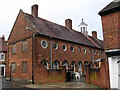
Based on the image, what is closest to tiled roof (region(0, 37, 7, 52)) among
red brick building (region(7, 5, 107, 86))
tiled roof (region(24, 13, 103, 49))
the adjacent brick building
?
red brick building (region(7, 5, 107, 86))

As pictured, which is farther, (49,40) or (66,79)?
(49,40)

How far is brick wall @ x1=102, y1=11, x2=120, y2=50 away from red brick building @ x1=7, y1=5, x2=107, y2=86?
7.15 m

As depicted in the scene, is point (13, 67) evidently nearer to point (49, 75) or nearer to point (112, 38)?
point (49, 75)

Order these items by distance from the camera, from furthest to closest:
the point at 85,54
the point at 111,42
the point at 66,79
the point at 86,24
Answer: the point at 86,24 < the point at 85,54 < the point at 66,79 < the point at 111,42

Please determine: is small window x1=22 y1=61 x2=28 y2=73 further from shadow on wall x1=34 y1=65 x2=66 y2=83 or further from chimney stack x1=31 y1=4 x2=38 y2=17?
chimney stack x1=31 y1=4 x2=38 y2=17

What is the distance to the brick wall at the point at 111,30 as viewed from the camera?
40.9 feet

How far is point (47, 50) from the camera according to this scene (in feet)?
71.5

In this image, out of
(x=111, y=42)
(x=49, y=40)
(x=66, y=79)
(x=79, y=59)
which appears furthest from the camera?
(x=79, y=59)

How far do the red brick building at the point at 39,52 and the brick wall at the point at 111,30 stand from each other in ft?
23.5

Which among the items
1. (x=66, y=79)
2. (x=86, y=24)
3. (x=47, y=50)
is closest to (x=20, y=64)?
(x=47, y=50)

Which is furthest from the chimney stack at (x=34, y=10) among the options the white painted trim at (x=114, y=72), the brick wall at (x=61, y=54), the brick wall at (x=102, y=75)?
the white painted trim at (x=114, y=72)

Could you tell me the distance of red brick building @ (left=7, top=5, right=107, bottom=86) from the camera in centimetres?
1898

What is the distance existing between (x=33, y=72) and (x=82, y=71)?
462 inches

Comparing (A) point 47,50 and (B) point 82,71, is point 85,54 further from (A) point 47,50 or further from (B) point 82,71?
(A) point 47,50
